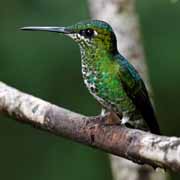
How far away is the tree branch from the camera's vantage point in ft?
10.8

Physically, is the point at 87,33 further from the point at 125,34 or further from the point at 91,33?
the point at 125,34

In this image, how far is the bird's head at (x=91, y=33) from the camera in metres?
4.16

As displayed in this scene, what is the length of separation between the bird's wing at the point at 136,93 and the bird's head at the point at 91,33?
116 mm

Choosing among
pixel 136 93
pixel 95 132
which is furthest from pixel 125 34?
pixel 95 132

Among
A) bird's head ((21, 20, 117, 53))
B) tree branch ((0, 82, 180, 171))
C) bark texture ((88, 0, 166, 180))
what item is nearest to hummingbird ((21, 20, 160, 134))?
bird's head ((21, 20, 117, 53))

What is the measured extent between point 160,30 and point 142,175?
7.02 ft

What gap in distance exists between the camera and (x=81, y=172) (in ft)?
25.0

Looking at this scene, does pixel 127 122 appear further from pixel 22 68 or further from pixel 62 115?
pixel 22 68

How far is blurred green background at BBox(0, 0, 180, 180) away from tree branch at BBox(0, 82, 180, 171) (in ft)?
9.46

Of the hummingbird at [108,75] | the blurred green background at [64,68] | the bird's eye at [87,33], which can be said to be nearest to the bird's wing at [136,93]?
the hummingbird at [108,75]

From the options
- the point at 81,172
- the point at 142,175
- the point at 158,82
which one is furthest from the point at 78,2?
the point at 142,175

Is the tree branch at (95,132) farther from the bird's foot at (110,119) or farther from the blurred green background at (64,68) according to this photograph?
the blurred green background at (64,68)

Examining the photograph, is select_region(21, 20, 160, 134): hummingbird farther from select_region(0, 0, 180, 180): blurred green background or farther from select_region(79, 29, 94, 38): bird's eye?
select_region(0, 0, 180, 180): blurred green background

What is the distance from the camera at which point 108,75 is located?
4273mm
